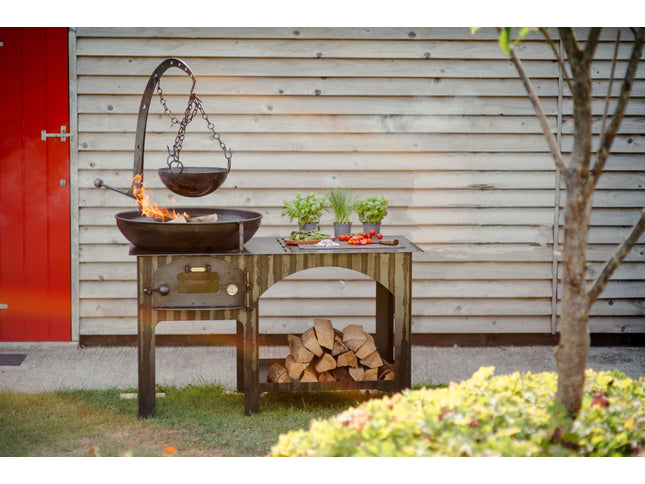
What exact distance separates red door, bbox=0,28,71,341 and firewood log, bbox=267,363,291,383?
1904mm

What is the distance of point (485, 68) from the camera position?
545 centimetres

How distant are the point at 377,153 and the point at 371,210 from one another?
136 centimetres

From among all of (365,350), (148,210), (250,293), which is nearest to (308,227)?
(250,293)

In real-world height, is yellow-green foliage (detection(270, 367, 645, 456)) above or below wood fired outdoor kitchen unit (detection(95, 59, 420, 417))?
below

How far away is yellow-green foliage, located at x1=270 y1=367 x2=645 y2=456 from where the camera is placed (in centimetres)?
231

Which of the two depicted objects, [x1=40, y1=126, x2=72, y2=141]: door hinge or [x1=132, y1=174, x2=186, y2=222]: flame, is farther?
[x1=40, y1=126, x2=72, y2=141]: door hinge

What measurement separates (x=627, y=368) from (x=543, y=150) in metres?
1.60

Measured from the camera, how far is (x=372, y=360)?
14.0 feet

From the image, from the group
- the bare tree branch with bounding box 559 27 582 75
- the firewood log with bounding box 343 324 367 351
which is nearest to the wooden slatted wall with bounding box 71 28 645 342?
the firewood log with bounding box 343 324 367 351

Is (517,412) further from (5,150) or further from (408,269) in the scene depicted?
(5,150)

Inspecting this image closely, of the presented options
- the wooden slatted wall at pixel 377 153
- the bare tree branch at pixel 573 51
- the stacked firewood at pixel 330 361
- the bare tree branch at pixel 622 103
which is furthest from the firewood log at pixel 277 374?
the bare tree branch at pixel 573 51

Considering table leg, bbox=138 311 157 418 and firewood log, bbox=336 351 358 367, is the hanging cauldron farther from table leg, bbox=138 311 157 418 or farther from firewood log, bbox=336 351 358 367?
A: firewood log, bbox=336 351 358 367
